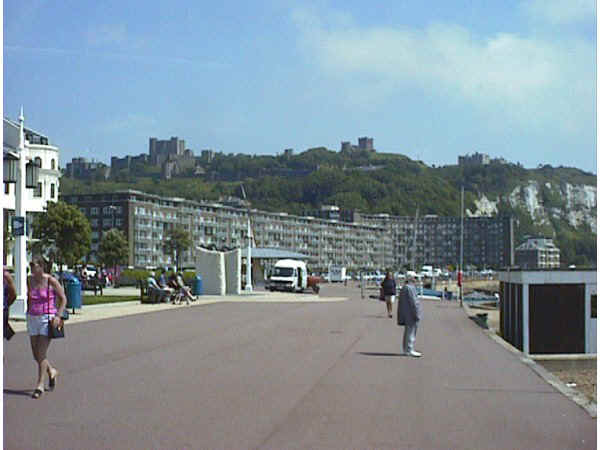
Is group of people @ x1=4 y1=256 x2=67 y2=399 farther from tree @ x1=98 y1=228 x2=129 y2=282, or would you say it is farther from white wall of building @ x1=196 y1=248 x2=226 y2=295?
tree @ x1=98 y1=228 x2=129 y2=282

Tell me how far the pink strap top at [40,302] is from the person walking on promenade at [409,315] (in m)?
6.96

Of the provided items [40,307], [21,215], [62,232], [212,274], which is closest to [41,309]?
[40,307]

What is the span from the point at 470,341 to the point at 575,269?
558cm

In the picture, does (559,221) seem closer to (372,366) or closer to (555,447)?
(372,366)

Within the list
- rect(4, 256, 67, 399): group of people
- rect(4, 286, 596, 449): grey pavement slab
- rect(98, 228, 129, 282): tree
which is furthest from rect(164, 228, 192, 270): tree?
rect(4, 256, 67, 399): group of people

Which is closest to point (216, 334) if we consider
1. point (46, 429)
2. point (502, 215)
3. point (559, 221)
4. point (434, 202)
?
point (46, 429)

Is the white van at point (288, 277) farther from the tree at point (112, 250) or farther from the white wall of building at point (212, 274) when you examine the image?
the tree at point (112, 250)

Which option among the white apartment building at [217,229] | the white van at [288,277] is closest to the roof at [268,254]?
the white van at [288,277]

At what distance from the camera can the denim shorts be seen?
983 cm

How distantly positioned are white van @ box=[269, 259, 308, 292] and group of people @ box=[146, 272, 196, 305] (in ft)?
65.3

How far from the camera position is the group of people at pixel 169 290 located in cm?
3359

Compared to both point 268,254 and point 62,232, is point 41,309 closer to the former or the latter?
point 62,232

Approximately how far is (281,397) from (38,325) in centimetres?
279

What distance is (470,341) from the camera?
18766mm
